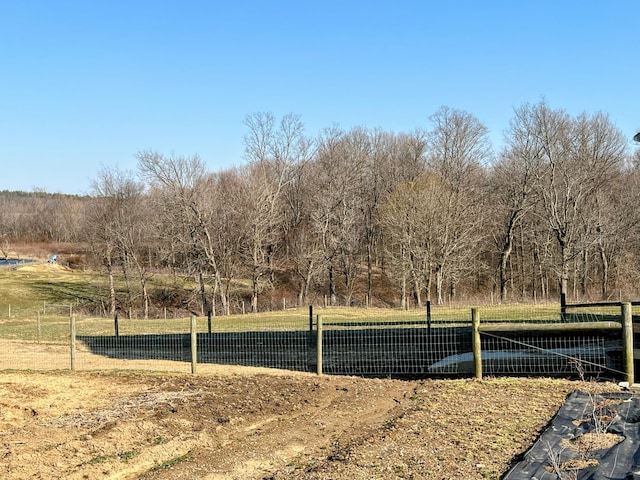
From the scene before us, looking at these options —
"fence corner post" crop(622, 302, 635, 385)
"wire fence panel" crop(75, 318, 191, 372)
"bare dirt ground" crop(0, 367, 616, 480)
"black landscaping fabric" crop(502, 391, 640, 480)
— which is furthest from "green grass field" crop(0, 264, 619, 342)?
"black landscaping fabric" crop(502, 391, 640, 480)

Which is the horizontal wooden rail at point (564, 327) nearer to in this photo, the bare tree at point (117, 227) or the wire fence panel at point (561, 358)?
the wire fence panel at point (561, 358)

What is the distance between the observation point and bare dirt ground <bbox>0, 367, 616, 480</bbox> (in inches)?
211

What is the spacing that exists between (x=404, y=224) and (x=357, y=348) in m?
23.4

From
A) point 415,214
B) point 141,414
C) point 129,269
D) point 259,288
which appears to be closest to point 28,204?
point 129,269

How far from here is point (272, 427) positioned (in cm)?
695

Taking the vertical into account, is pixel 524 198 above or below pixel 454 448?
above

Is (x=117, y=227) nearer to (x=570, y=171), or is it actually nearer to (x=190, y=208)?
(x=190, y=208)

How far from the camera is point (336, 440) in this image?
6.26 metres

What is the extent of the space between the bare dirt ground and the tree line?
26.3 meters

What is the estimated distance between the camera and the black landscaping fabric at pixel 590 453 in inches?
181

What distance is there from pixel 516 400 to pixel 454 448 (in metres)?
2.35

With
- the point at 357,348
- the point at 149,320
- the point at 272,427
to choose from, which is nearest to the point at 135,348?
the point at 357,348

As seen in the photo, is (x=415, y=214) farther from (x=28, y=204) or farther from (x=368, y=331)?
(x=28, y=204)

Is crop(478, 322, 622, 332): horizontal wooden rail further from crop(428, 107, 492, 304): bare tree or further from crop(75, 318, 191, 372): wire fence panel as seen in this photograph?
crop(428, 107, 492, 304): bare tree
